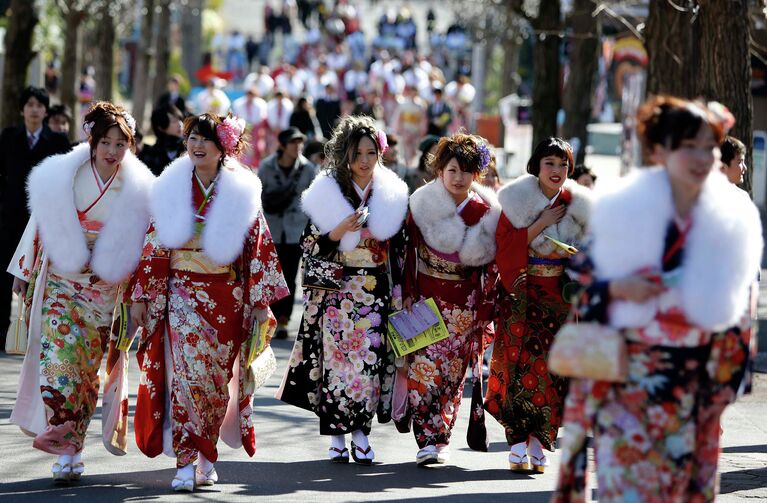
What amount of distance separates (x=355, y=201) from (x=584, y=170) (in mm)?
2756

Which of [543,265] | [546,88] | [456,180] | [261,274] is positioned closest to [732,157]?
[543,265]

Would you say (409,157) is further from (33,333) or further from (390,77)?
(33,333)

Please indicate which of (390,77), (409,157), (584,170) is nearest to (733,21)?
(584,170)

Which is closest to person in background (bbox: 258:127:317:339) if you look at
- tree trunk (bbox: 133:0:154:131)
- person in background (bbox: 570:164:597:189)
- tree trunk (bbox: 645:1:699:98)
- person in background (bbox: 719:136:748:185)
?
person in background (bbox: 570:164:597:189)

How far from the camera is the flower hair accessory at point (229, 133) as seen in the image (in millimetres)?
7098

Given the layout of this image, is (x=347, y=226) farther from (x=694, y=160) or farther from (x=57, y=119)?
(x=57, y=119)

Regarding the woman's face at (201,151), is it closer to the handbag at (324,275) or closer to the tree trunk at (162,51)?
the handbag at (324,275)

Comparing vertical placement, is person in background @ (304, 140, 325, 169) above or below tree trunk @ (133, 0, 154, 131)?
below

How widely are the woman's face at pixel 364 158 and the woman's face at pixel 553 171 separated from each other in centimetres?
92

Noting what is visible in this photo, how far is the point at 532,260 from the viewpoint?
7586mm

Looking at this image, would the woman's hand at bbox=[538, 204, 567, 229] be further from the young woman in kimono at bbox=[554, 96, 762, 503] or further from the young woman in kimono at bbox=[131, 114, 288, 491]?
the young woman in kimono at bbox=[554, 96, 762, 503]

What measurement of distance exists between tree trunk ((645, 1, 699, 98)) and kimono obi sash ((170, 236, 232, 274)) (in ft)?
20.4

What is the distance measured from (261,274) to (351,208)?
0.80 metres

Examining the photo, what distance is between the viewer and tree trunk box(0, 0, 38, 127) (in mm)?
15289
